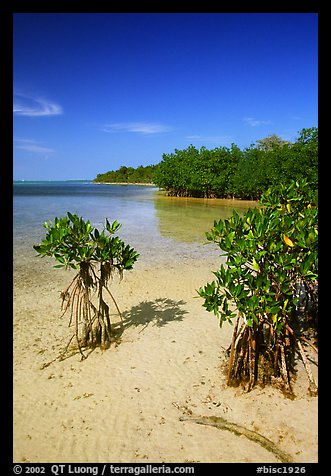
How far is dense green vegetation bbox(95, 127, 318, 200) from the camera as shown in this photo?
26188 millimetres

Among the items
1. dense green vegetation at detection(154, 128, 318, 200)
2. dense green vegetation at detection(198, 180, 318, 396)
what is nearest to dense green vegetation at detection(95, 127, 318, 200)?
dense green vegetation at detection(154, 128, 318, 200)

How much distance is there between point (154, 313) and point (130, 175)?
122m

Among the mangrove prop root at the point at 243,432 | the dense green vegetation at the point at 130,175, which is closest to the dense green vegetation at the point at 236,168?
the mangrove prop root at the point at 243,432

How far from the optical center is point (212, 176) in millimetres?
40000

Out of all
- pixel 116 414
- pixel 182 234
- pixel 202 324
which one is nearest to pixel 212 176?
pixel 182 234

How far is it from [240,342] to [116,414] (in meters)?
1.72

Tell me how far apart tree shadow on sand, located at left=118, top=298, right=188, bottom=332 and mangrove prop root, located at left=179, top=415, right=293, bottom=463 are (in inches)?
94.8

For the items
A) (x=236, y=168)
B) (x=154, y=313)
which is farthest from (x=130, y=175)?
(x=154, y=313)

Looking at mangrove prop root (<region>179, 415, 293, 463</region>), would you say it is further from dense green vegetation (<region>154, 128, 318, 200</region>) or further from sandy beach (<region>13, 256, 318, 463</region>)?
dense green vegetation (<region>154, 128, 318, 200</region>)

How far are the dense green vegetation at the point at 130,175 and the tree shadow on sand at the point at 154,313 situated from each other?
87093 mm

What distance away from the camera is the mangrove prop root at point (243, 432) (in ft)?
9.87

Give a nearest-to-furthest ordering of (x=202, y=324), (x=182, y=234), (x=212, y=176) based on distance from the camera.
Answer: (x=202, y=324) < (x=182, y=234) < (x=212, y=176)
